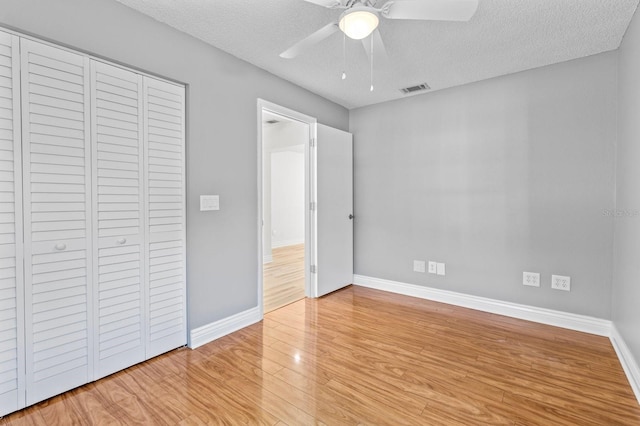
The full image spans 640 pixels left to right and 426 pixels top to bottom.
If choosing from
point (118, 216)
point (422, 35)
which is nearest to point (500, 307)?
point (422, 35)

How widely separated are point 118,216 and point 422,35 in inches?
99.0

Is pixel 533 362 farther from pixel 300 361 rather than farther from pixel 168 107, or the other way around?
pixel 168 107

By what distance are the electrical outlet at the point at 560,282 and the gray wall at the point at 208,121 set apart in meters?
2.76

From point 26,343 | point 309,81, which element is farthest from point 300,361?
point 309,81

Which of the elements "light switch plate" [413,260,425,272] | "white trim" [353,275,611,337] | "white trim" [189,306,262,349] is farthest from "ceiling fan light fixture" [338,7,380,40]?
"white trim" [353,275,611,337]

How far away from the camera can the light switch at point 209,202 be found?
7.94 feet

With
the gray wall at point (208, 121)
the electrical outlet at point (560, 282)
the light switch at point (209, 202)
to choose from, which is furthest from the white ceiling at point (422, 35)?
the electrical outlet at point (560, 282)

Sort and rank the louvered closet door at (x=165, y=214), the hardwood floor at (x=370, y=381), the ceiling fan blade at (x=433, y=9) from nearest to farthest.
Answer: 1. the ceiling fan blade at (x=433, y=9)
2. the hardwood floor at (x=370, y=381)
3. the louvered closet door at (x=165, y=214)

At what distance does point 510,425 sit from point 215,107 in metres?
2.86

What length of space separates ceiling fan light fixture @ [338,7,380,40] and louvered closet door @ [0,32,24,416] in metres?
1.75

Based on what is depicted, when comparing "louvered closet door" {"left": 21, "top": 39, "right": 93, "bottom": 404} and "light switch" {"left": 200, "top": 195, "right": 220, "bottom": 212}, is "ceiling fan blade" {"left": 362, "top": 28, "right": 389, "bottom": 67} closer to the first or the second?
"light switch" {"left": 200, "top": 195, "right": 220, "bottom": 212}

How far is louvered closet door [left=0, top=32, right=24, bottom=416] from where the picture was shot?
5.10 ft

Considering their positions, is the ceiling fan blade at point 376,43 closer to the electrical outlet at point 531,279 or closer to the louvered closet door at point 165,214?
the louvered closet door at point 165,214

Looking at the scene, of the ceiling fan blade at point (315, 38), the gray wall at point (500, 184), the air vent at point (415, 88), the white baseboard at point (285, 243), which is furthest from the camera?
the white baseboard at point (285, 243)
